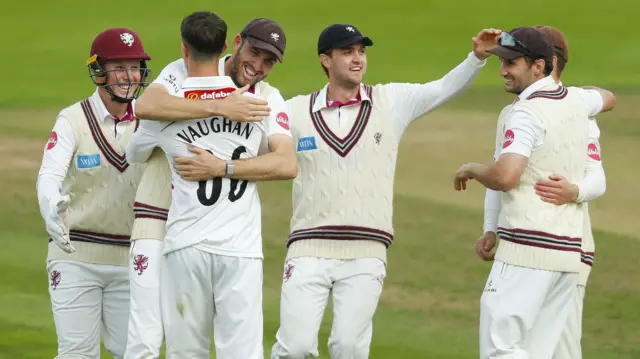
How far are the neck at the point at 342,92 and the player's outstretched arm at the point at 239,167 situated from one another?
1287 millimetres

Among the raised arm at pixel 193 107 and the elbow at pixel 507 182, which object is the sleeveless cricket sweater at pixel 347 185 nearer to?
the elbow at pixel 507 182

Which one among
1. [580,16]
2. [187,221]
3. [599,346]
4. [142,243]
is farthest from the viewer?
[580,16]

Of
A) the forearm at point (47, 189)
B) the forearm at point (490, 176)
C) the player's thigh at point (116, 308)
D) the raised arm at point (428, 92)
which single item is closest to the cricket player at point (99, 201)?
the player's thigh at point (116, 308)

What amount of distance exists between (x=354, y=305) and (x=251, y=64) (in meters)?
1.52

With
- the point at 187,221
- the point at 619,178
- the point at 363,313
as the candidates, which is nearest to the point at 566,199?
the point at 363,313

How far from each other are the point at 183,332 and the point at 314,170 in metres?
1.49

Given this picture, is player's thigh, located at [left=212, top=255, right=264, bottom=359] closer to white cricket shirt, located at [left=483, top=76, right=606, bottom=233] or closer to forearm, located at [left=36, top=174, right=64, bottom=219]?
forearm, located at [left=36, top=174, right=64, bottom=219]

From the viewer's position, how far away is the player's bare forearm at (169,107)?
624cm

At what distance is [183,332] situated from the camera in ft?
21.1

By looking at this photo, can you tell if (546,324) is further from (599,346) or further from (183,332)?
(599,346)

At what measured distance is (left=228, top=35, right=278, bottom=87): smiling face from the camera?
6.72 metres

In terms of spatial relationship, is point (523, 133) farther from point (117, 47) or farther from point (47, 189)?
point (47, 189)

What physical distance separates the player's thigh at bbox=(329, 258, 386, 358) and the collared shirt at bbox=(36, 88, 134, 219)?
140 centimetres

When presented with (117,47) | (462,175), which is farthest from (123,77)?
(462,175)
